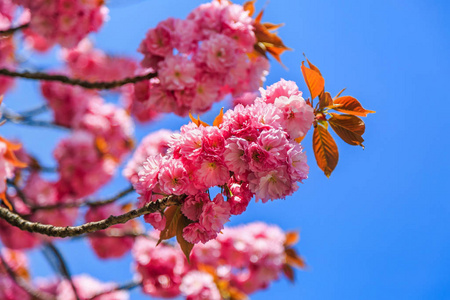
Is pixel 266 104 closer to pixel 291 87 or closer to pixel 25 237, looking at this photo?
pixel 291 87

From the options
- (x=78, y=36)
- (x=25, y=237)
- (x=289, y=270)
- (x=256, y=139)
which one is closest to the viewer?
(x=256, y=139)

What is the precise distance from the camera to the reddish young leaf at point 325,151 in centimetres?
112

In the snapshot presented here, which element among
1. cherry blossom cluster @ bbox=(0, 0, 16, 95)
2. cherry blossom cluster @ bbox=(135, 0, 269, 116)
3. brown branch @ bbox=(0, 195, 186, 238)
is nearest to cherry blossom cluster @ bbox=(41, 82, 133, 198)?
cherry blossom cluster @ bbox=(0, 0, 16, 95)

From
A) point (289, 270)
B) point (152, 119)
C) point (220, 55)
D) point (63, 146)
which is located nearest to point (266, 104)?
point (220, 55)

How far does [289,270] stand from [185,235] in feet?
10.7

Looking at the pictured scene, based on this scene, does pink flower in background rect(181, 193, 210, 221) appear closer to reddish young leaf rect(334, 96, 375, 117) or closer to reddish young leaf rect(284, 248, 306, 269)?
reddish young leaf rect(334, 96, 375, 117)

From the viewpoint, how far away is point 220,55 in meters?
2.04

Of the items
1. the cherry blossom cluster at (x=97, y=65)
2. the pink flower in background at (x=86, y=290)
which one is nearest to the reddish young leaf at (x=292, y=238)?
the pink flower in background at (x=86, y=290)

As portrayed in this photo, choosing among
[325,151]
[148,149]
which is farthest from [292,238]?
[325,151]

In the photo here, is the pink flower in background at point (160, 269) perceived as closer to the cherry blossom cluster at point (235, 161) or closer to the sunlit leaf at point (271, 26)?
the sunlit leaf at point (271, 26)

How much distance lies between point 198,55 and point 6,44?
301 cm

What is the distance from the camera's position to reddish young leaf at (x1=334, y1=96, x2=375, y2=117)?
1.08 meters

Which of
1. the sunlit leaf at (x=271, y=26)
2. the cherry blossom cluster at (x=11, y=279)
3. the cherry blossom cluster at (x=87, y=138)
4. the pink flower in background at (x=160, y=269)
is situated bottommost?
the pink flower in background at (x=160, y=269)

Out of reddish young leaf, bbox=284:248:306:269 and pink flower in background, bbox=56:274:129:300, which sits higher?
pink flower in background, bbox=56:274:129:300
